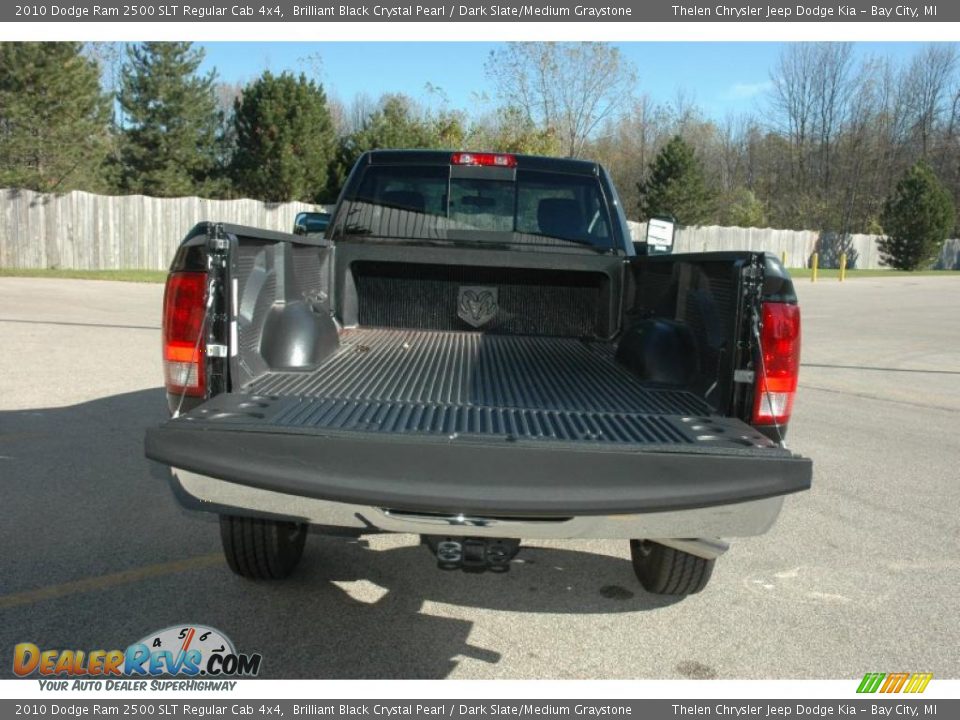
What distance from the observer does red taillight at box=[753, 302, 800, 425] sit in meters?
3.13

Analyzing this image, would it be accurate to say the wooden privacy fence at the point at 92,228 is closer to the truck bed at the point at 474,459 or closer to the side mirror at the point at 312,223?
the side mirror at the point at 312,223

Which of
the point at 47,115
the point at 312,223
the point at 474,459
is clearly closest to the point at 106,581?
the point at 474,459

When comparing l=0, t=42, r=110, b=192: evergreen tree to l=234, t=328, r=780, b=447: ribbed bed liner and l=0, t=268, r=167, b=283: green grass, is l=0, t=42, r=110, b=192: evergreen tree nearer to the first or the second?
l=0, t=268, r=167, b=283: green grass

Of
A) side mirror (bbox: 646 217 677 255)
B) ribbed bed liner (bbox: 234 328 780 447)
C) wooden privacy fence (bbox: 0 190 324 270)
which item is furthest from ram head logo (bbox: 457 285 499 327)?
wooden privacy fence (bbox: 0 190 324 270)

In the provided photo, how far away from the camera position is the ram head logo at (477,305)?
532 cm

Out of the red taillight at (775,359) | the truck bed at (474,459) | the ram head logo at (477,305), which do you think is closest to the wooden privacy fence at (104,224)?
the ram head logo at (477,305)

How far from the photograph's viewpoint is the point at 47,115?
27.6 meters

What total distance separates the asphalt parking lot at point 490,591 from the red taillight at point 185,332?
53 centimetres

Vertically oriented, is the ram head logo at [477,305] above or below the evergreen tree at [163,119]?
below

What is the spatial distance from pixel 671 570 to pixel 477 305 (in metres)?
2.24

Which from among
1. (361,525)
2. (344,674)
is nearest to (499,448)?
(361,525)

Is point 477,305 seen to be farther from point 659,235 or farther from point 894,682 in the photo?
Answer: point 894,682

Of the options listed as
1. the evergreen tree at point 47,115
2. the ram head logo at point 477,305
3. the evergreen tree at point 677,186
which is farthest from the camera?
the evergreen tree at point 677,186
